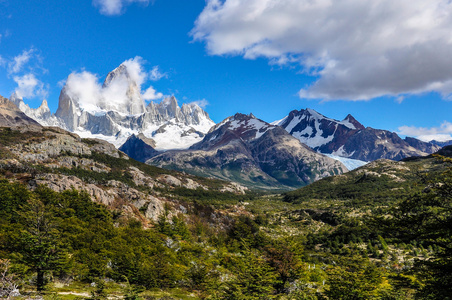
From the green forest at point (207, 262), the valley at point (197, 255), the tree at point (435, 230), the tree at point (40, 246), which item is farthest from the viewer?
the tree at point (40, 246)

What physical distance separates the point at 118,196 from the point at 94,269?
84.8 m

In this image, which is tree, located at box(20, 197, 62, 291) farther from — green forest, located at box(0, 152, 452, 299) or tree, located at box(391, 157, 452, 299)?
tree, located at box(391, 157, 452, 299)

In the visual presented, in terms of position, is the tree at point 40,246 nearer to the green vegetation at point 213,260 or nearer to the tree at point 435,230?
the green vegetation at point 213,260

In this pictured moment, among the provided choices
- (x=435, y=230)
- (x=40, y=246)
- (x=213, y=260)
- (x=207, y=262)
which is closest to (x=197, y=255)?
(x=213, y=260)

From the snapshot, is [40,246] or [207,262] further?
[207,262]

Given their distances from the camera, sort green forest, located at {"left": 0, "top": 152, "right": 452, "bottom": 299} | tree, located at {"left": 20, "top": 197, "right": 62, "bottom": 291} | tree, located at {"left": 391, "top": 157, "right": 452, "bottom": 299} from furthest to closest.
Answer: tree, located at {"left": 20, "top": 197, "right": 62, "bottom": 291}
green forest, located at {"left": 0, "top": 152, "right": 452, "bottom": 299}
tree, located at {"left": 391, "top": 157, "right": 452, "bottom": 299}

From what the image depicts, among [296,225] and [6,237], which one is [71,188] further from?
[296,225]

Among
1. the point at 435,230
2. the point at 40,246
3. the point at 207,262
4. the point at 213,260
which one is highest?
the point at 435,230

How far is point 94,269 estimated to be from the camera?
39.8m

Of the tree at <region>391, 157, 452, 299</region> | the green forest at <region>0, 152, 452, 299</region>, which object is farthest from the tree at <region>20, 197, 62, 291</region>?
the tree at <region>391, 157, 452, 299</region>

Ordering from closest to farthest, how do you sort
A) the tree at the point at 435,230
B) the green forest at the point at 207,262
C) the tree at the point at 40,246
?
the tree at the point at 435,230
the green forest at the point at 207,262
the tree at the point at 40,246

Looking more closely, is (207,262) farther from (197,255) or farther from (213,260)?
(197,255)

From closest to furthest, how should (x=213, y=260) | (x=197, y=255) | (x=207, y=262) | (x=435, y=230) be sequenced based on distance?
(x=435, y=230) → (x=207, y=262) → (x=213, y=260) → (x=197, y=255)

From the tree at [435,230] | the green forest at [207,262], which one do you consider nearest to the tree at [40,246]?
the green forest at [207,262]
